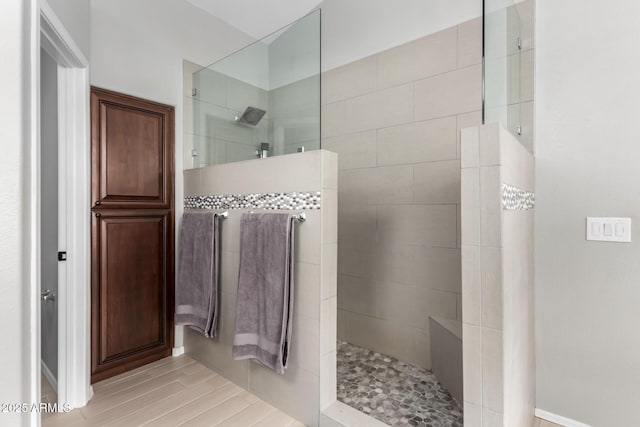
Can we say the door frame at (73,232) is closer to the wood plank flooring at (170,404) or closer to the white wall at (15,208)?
the wood plank flooring at (170,404)

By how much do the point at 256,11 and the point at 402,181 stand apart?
1906 millimetres

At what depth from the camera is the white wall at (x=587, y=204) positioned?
159 cm

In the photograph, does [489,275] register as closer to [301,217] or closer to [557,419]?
[301,217]

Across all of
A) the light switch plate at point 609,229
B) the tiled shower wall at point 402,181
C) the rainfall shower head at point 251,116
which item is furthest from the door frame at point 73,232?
the light switch plate at point 609,229

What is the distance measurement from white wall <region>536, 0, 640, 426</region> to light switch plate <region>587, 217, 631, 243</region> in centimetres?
3

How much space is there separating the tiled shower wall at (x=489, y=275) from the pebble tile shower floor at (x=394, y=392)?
48 cm

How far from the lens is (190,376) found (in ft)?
7.30

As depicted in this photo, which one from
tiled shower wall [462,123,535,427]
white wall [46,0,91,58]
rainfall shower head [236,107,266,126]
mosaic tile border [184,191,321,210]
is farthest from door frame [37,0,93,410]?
tiled shower wall [462,123,535,427]

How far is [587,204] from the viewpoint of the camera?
1.70m

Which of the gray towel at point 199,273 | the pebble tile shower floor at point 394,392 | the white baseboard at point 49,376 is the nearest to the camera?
the pebble tile shower floor at point 394,392

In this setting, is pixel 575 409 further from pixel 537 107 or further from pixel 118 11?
pixel 118 11

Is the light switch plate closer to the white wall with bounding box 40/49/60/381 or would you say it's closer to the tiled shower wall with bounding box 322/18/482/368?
the tiled shower wall with bounding box 322/18/482/368

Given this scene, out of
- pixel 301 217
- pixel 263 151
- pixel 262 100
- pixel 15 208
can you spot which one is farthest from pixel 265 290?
pixel 262 100

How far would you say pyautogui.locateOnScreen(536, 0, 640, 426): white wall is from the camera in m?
1.59
